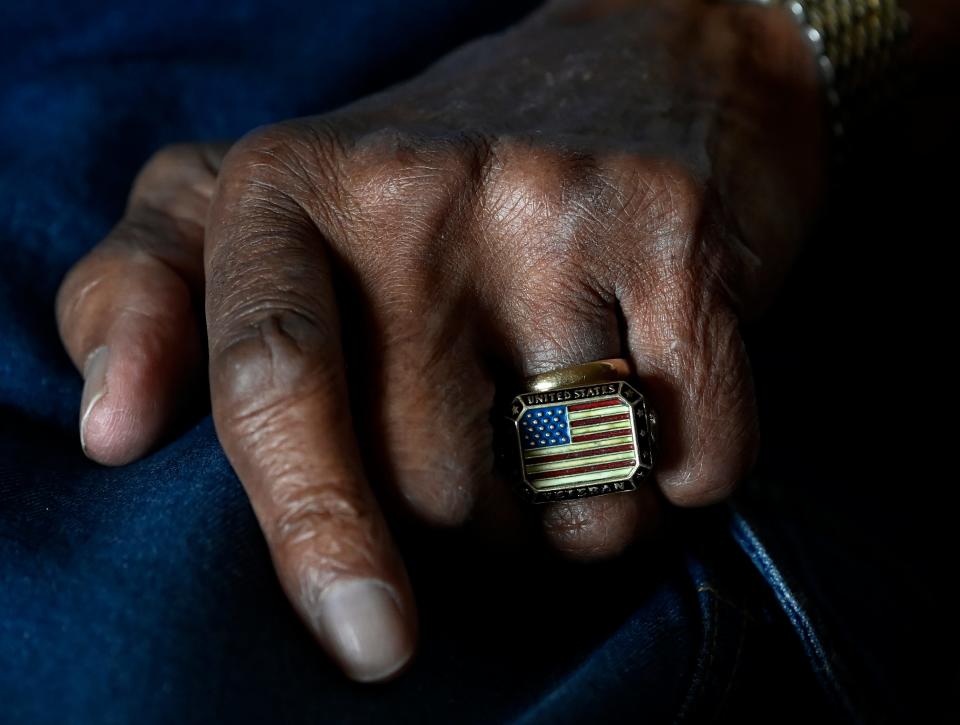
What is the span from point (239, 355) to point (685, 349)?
0.36 meters

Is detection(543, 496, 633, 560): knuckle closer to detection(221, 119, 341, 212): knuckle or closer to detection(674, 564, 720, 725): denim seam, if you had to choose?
detection(674, 564, 720, 725): denim seam

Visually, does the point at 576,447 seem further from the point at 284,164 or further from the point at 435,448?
the point at 284,164

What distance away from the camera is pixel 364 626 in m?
0.58

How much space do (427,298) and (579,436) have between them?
151 millimetres

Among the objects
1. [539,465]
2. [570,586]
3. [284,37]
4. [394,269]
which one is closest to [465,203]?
[394,269]

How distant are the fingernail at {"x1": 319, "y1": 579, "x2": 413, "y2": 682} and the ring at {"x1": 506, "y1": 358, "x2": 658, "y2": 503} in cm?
17

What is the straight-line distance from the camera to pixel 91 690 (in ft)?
1.88

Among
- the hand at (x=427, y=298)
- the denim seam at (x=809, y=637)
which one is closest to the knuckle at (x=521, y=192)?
the hand at (x=427, y=298)

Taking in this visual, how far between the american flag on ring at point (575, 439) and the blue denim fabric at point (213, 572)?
0.08m

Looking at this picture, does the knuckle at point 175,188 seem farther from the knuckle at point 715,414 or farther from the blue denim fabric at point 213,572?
the knuckle at point 715,414

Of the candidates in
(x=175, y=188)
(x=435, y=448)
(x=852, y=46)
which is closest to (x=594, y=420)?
(x=435, y=448)

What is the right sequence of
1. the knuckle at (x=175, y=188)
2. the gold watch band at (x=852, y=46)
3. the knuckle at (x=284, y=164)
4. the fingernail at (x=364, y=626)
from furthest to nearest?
1. the gold watch band at (x=852, y=46)
2. the knuckle at (x=175, y=188)
3. the knuckle at (x=284, y=164)
4. the fingernail at (x=364, y=626)

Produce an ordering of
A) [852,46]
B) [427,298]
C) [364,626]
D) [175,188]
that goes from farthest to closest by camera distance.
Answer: [852,46] < [175,188] < [427,298] < [364,626]

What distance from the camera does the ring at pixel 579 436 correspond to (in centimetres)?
71
